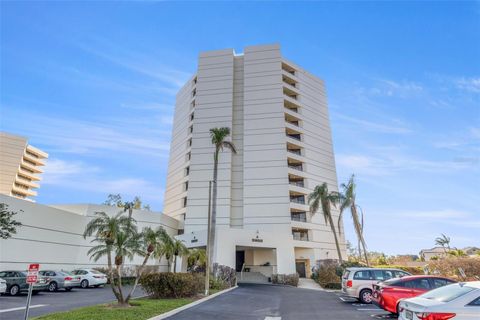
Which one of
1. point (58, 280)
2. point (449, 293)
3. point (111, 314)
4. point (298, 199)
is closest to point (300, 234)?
point (298, 199)

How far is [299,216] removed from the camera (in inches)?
1630

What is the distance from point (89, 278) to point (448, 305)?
82.9ft

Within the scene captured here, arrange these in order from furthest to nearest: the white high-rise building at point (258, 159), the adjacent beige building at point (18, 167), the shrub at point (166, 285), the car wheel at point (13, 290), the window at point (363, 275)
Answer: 1. the adjacent beige building at point (18, 167)
2. the white high-rise building at point (258, 159)
3. the car wheel at point (13, 290)
4. the shrub at point (166, 285)
5. the window at point (363, 275)

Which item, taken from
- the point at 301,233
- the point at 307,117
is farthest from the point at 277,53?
the point at 301,233

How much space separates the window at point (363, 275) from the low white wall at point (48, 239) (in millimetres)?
24504

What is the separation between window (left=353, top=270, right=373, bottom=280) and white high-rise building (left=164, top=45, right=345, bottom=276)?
18.4m

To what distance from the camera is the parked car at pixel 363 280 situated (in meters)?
14.4

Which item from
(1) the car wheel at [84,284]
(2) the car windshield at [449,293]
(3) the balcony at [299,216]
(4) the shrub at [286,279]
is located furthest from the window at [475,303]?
(3) the balcony at [299,216]

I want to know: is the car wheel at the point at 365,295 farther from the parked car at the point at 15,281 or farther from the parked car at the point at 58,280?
the parked car at the point at 58,280

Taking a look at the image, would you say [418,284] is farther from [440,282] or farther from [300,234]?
[300,234]

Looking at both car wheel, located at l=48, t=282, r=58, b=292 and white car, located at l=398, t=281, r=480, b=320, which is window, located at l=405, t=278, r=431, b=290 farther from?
car wheel, located at l=48, t=282, r=58, b=292

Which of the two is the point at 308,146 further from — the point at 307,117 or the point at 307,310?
the point at 307,310

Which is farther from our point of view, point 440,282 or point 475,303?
point 440,282

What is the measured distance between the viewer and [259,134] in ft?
143
